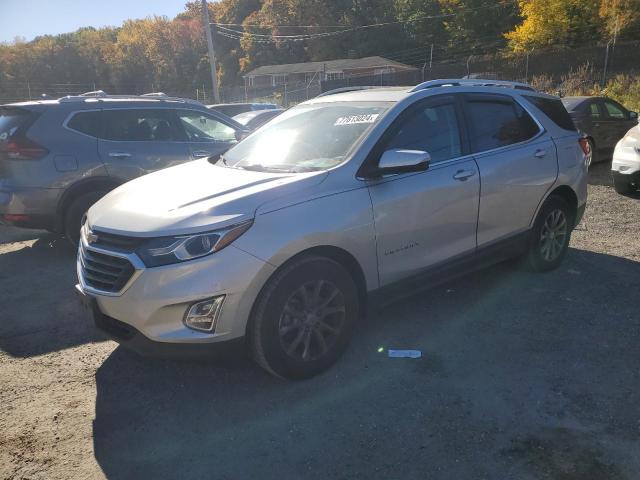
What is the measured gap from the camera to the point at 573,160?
5109 millimetres

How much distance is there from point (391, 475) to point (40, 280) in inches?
174

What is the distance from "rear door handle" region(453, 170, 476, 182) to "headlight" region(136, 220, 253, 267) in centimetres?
193

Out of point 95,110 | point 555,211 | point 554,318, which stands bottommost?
point 554,318

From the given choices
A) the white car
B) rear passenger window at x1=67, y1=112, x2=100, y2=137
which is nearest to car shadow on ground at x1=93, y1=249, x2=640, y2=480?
rear passenger window at x1=67, y1=112, x2=100, y2=137

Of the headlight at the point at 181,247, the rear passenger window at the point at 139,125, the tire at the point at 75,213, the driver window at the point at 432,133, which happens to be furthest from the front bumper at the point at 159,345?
the rear passenger window at the point at 139,125

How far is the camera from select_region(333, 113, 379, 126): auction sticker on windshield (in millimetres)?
3804

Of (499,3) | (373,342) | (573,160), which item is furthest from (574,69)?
(373,342)

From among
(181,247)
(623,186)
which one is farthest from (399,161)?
(623,186)

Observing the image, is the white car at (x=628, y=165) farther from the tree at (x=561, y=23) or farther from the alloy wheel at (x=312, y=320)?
the tree at (x=561, y=23)

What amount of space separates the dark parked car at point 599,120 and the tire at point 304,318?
30.8 feet

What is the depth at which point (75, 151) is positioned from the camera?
6000 mm

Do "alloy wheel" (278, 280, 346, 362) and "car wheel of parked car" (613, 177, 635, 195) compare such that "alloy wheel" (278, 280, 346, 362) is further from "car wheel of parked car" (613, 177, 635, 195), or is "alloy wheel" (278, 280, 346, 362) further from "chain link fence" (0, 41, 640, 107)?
"chain link fence" (0, 41, 640, 107)

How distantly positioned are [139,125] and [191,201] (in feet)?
12.9

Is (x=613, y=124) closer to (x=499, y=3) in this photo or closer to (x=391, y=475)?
(x=391, y=475)
